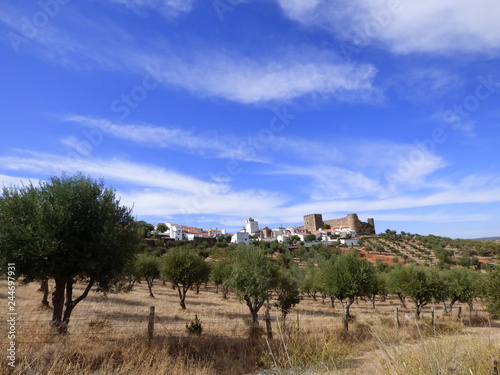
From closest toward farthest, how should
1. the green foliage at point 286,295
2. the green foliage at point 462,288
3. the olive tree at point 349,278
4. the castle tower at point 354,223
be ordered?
the olive tree at point 349,278 < the green foliage at point 286,295 < the green foliage at point 462,288 < the castle tower at point 354,223

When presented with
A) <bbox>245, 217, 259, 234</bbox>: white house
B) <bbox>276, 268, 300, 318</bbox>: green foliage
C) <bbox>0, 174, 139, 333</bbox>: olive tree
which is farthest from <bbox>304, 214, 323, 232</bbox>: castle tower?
<bbox>0, 174, 139, 333</bbox>: olive tree

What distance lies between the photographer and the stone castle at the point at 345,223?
499 feet

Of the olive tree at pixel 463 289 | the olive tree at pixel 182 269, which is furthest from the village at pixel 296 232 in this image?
the olive tree at pixel 463 289

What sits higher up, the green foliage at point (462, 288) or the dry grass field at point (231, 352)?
the dry grass field at point (231, 352)

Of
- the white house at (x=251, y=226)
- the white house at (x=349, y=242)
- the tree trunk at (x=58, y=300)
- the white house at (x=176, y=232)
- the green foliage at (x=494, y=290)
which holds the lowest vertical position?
the green foliage at (x=494, y=290)

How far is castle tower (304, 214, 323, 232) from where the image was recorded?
16427 centimetres

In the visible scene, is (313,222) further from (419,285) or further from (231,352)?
(231,352)

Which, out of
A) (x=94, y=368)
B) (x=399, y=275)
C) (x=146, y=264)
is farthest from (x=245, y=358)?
(x=146, y=264)

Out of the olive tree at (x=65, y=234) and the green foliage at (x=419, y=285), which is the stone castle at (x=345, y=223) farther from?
the olive tree at (x=65, y=234)

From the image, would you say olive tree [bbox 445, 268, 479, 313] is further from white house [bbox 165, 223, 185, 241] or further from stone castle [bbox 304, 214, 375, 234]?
stone castle [bbox 304, 214, 375, 234]

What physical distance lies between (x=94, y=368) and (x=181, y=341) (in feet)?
11.9

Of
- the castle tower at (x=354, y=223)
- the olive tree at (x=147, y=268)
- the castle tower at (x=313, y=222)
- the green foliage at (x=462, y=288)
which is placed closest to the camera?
the green foliage at (x=462, y=288)

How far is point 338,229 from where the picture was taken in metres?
149

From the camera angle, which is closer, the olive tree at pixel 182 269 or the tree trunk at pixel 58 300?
the tree trunk at pixel 58 300
